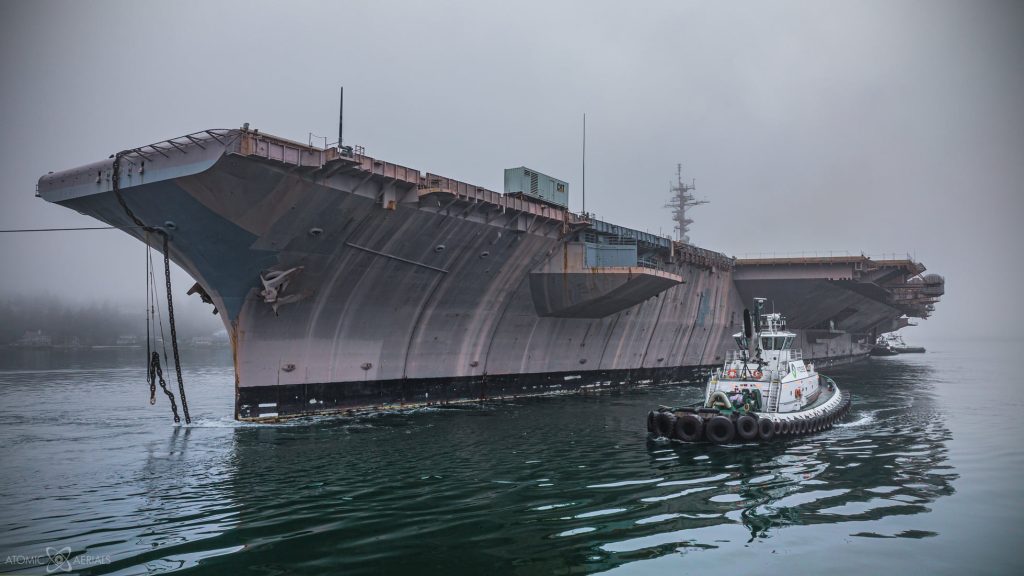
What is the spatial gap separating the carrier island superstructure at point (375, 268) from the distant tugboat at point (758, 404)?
8471 mm

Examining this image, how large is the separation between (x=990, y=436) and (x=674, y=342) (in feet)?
80.0

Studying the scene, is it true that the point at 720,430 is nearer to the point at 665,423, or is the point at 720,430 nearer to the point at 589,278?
the point at 665,423

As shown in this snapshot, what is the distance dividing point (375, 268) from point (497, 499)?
1414 cm

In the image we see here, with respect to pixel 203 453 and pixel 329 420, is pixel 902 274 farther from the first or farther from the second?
pixel 203 453

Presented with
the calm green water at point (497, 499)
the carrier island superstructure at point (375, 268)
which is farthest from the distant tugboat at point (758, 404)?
the carrier island superstructure at point (375, 268)

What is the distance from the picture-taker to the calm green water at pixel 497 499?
9.73 m

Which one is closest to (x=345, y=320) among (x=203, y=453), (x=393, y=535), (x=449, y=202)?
(x=449, y=202)

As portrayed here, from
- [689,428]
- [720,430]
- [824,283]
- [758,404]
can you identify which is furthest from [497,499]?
[824,283]

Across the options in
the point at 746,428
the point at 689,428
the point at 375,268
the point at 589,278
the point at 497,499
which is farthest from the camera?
the point at 589,278

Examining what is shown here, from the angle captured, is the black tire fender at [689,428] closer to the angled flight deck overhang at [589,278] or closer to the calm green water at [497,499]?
the calm green water at [497,499]

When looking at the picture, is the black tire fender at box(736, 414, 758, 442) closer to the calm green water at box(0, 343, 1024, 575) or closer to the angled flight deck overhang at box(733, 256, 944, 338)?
the calm green water at box(0, 343, 1024, 575)

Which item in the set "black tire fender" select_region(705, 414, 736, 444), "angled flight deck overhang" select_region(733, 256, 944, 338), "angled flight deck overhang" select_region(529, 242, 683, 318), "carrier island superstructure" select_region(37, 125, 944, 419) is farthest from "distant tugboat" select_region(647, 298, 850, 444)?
"angled flight deck overhang" select_region(733, 256, 944, 338)

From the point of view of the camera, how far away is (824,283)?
158ft

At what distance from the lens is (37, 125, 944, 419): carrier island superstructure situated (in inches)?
828
